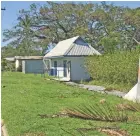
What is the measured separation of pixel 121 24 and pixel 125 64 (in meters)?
24.0

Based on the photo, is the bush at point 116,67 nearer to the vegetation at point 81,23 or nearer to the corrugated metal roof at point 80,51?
the corrugated metal roof at point 80,51

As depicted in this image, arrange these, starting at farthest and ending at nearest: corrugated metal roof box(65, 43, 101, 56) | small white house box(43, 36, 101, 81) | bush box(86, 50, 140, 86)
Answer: corrugated metal roof box(65, 43, 101, 56) → small white house box(43, 36, 101, 81) → bush box(86, 50, 140, 86)

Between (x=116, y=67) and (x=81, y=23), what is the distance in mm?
23353

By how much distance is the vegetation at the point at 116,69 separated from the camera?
19.4 metres

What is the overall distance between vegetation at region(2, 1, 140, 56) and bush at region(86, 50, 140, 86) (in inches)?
651

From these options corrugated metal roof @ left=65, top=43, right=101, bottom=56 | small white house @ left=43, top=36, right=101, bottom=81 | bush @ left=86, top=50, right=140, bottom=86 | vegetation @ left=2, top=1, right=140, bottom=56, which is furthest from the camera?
vegetation @ left=2, top=1, right=140, bottom=56

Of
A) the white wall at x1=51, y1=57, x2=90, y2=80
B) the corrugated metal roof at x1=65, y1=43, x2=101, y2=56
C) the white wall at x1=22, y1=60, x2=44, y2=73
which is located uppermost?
the corrugated metal roof at x1=65, y1=43, x2=101, y2=56

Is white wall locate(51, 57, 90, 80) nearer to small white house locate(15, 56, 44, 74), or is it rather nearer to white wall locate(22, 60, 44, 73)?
small white house locate(15, 56, 44, 74)

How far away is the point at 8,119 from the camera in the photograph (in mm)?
9180

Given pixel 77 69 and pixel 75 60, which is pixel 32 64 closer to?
pixel 75 60

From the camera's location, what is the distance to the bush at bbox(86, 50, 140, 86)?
19.4 meters

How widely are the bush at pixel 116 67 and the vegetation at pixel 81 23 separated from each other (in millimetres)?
16540

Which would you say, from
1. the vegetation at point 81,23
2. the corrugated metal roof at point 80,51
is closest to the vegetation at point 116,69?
the corrugated metal roof at point 80,51

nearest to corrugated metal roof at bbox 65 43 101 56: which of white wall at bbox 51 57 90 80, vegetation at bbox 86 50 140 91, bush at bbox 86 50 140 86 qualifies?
white wall at bbox 51 57 90 80
